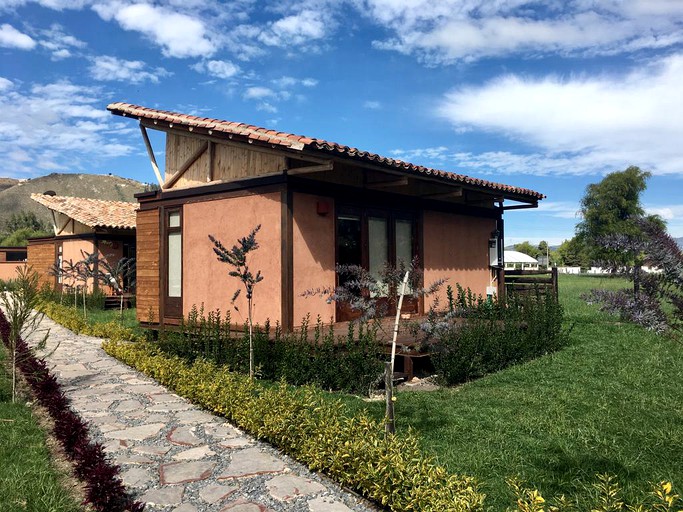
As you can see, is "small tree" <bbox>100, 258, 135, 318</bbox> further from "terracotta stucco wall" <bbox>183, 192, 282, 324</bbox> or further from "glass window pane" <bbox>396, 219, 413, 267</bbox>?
"glass window pane" <bbox>396, 219, 413, 267</bbox>

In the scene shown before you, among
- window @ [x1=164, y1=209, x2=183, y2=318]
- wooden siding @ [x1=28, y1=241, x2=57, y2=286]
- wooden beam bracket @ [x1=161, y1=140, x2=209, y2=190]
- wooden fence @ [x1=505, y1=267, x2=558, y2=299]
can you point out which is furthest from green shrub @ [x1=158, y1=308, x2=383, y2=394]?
wooden siding @ [x1=28, y1=241, x2=57, y2=286]

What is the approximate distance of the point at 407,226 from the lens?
10273 millimetres

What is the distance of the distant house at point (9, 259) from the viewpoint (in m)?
28.8

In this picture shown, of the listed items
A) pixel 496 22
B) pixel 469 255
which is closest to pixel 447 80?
pixel 496 22

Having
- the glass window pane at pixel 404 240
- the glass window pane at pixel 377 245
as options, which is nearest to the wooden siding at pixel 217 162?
the glass window pane at pixel 377 245

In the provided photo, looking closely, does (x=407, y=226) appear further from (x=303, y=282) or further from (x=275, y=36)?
(x=275, y=36)

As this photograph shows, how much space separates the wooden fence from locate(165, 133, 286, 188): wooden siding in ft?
19.2

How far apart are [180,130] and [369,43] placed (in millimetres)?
4203

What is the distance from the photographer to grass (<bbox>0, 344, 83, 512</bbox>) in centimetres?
324

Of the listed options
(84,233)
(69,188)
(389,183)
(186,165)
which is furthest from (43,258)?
(69,188)

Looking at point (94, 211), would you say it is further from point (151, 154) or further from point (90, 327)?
point (151, 154)

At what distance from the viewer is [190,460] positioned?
13.6ft

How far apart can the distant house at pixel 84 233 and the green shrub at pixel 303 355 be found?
1305 centimetres

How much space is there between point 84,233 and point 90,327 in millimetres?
9349
